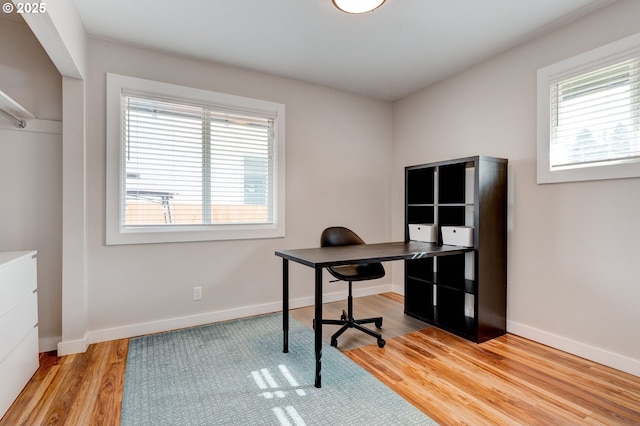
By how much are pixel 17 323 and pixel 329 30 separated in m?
2.90

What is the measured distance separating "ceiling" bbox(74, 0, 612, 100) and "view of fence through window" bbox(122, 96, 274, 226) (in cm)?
56

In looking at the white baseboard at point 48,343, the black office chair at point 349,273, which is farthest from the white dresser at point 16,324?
the black office chair at point 349,273

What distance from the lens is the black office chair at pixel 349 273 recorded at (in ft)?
8.64

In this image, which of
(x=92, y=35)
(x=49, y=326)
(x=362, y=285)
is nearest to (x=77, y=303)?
(x=49, y=326)

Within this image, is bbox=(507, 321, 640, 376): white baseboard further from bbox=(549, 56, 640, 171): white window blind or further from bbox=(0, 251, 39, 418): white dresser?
bbox=(0, 251, 39, 418): white dresser

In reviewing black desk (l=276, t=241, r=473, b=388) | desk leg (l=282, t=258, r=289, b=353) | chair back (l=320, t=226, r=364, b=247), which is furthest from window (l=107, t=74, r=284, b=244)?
black desk (l=276, t=241, r=473, b=388)

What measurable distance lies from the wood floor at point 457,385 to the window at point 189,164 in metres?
1.08

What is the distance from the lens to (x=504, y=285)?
2877 millimetres

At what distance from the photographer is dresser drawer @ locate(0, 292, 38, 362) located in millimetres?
1743

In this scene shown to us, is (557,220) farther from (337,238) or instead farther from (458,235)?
(337,238)

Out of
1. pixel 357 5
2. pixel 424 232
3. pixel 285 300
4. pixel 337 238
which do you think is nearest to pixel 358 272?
pixel 337 238

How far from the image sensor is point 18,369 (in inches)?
75.4

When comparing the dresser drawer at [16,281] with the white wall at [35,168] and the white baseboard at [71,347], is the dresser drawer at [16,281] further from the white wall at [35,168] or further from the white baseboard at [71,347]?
the white baseboard at [71,347]

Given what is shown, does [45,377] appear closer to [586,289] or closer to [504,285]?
[504,285]
